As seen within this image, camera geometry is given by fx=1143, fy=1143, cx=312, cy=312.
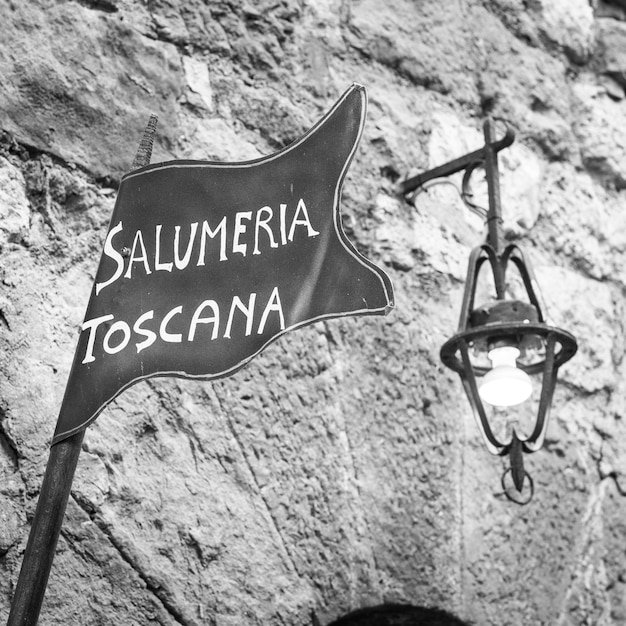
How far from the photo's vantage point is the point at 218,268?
4.77ft

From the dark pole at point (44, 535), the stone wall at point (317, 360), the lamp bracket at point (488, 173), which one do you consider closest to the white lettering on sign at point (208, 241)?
the dark pole at point (44, 535)

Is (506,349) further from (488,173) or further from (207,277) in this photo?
(207,277)

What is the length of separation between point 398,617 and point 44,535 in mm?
959

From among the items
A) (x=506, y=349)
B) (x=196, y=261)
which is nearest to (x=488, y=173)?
(x=506, y=349)

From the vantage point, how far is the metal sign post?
1382 millimetres

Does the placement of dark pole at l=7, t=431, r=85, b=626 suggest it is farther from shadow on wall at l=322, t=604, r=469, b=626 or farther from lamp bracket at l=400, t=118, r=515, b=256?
lamp bracket at l=400, t=118, r=515, b=256

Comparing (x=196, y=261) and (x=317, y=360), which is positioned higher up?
(x=317, y=360)

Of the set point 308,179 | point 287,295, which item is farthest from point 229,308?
point 308,179

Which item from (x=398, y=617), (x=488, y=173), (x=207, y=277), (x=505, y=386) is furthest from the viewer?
(x=488, y=173)

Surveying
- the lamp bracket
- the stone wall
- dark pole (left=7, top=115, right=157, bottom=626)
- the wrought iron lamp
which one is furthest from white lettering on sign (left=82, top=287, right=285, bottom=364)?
the lamp bracket

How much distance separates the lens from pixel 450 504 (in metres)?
2.20

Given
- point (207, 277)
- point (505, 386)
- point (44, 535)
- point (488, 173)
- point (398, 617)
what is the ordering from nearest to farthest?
point (44, 535), point (207, 277), point (505, 386), point (398, 617), point (488, 173)

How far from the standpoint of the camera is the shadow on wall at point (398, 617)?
2033 mm

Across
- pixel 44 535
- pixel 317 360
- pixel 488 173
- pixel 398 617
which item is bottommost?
pixel 44 535
